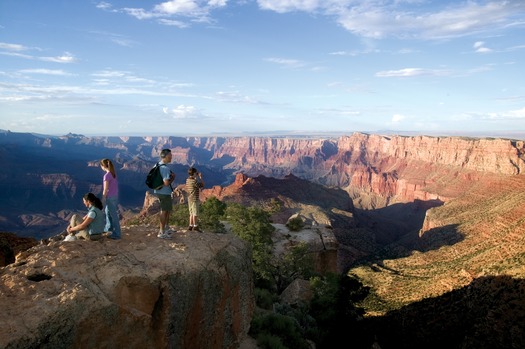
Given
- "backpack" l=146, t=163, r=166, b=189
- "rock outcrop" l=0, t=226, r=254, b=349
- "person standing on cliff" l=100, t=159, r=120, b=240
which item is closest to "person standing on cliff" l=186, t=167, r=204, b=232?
"rock outcrop" l=0, t=226, r=254, b=349

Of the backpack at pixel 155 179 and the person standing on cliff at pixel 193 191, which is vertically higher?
the backpack at pixel 155 179

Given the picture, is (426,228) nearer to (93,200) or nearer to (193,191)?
(193,191)

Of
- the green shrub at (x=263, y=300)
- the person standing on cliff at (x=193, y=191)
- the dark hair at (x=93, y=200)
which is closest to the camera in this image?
the dark hair at (x=93, y=200)

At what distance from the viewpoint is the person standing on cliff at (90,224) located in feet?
33.8

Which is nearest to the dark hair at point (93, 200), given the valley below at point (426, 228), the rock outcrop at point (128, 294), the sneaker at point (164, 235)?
the rock outcrop at point (128, 294)

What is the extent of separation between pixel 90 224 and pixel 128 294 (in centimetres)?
298

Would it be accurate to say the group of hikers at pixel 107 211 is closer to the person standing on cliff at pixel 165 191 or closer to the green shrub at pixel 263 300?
the person standing on cliff at pixel 165 191

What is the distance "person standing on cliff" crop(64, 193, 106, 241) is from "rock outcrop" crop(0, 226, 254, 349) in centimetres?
43

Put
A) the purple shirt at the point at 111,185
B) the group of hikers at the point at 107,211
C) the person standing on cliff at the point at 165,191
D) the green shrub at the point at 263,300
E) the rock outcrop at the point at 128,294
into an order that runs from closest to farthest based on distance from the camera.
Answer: the rock outcrop at the point at 128,294 → the group of hikers at the point at 107,211 → the purple shirt at the point at 111,185 → the person standing on cliff at the point at 165,191 → the green shrub at the point at 263,300

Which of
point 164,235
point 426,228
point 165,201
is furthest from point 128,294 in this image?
point 426,228

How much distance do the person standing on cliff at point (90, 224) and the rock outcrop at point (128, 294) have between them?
1.42 ft

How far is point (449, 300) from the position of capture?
107 feet

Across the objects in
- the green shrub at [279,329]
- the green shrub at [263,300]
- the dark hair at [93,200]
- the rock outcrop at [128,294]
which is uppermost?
the dark hair at [93,200]

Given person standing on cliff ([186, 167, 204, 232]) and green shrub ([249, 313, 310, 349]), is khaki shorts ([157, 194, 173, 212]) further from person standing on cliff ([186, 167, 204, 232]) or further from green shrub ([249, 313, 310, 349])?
green shrub ([249, 313, 310, 349])
